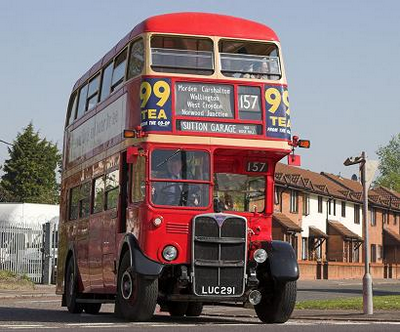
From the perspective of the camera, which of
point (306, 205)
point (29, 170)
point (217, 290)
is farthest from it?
point (29, 170)

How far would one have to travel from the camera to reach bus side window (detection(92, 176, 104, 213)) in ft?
62.4

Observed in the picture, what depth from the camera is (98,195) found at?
19375 millimetres

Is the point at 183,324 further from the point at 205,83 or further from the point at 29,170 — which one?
the point at 29,170

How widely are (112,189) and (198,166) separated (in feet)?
7.30

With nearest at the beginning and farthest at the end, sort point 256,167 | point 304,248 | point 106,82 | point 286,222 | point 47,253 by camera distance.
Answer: point 256,167 < point 106,82 < point 47,253 < point 286,222 < point 304,248

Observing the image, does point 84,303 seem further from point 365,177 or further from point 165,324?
point 365,177

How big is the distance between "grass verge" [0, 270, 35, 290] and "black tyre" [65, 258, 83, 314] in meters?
12.8

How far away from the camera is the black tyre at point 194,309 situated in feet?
64.1

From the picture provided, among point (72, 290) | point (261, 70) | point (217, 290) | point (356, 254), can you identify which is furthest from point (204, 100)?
point (356, 254)

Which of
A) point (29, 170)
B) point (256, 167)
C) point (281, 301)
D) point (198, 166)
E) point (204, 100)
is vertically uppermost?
point (29, 170)

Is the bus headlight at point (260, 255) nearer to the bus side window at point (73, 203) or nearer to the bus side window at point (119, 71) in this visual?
the bus side window at point (119, 71)

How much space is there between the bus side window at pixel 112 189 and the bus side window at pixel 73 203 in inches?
113

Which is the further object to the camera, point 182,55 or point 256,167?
point 256,167

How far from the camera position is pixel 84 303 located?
2072 centimetres
